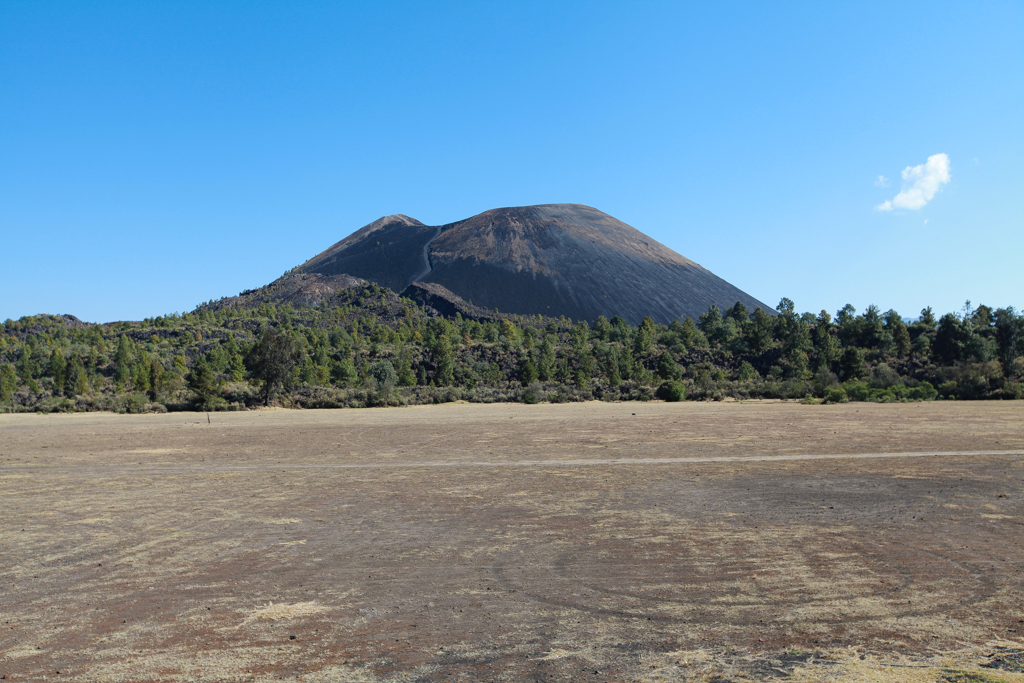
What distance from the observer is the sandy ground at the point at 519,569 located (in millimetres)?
4676

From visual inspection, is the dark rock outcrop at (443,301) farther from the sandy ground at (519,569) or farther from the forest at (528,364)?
the sandy ground at (519,569)

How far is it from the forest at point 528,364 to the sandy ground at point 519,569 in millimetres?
28100

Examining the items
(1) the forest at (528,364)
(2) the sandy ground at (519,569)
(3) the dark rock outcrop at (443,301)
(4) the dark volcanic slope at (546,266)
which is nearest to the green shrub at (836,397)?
(1) the forest at (528,364)

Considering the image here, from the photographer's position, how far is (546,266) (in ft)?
487

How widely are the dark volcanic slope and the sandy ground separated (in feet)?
368

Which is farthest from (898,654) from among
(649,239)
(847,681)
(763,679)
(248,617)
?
(649,239)

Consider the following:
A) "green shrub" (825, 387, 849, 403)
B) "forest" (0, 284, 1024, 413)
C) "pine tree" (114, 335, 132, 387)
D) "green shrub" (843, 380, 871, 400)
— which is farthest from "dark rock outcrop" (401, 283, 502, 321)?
"green shrub" (825, 387, 849, 403)

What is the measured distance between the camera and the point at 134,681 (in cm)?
438

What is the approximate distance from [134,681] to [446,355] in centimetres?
5898

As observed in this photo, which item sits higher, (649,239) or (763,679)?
(649,239)

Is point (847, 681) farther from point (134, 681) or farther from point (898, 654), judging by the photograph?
point (134, 681)

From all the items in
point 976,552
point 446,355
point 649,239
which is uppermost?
point 649,239

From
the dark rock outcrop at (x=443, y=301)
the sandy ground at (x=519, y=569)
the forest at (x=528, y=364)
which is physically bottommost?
the sandy ground at (x=519, y=569)

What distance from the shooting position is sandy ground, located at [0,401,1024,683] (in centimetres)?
468
